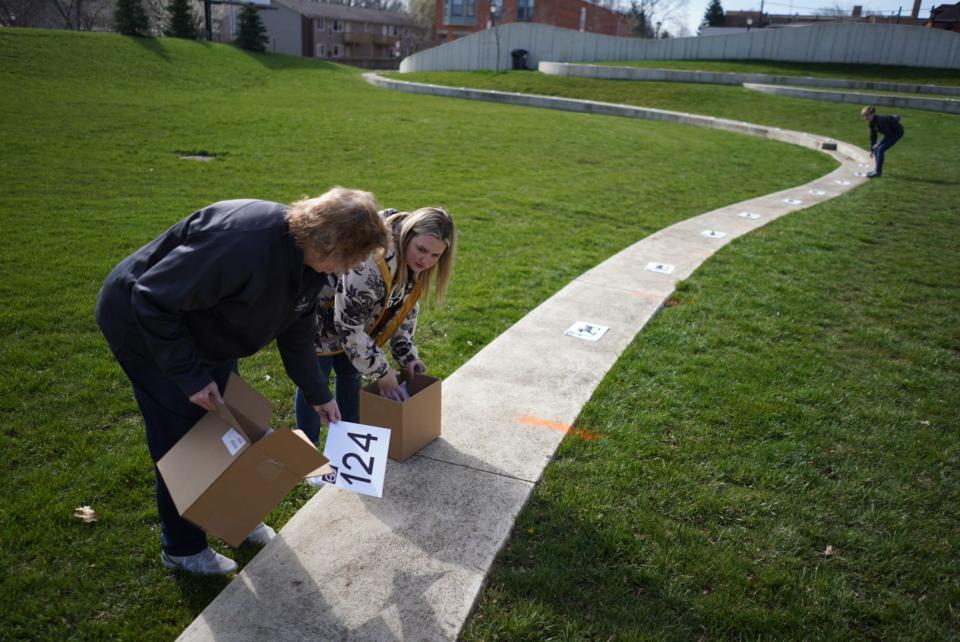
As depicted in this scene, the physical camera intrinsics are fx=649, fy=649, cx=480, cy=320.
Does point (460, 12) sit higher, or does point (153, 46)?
point (460, 12)

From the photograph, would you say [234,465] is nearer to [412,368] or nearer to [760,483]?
[412,368]

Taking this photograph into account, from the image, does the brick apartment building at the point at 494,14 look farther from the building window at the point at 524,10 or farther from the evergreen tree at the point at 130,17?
the evergreen tree at the point at 130,17

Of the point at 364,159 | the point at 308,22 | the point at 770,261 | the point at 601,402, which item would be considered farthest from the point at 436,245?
the point at 308,22

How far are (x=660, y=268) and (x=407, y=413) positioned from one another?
479 cm

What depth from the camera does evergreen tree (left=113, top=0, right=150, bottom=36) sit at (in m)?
30.3

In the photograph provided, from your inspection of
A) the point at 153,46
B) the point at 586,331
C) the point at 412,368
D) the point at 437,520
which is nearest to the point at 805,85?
the point at 153,46

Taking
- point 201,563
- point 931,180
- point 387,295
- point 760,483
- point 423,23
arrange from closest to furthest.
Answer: point 201,563, point 387,295, point 760,483, point 931,180, point 423,23

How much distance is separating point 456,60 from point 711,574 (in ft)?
137

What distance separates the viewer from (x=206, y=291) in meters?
2.24

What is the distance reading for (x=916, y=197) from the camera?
40.1 feet

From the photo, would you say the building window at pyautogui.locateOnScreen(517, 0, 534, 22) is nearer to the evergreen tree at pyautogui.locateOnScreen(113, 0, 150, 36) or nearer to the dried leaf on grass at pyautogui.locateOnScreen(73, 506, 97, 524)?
the evergreen tree at pyautogui.locateOnScreen(113, 0, 150, 36)

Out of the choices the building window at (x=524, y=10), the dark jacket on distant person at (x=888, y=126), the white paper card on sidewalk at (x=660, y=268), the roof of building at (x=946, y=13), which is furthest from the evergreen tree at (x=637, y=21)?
the white paper card on sidewalk at (x=660, y=268)

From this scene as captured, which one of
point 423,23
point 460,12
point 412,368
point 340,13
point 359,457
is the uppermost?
point 460,12

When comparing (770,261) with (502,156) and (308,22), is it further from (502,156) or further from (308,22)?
(308,22)
